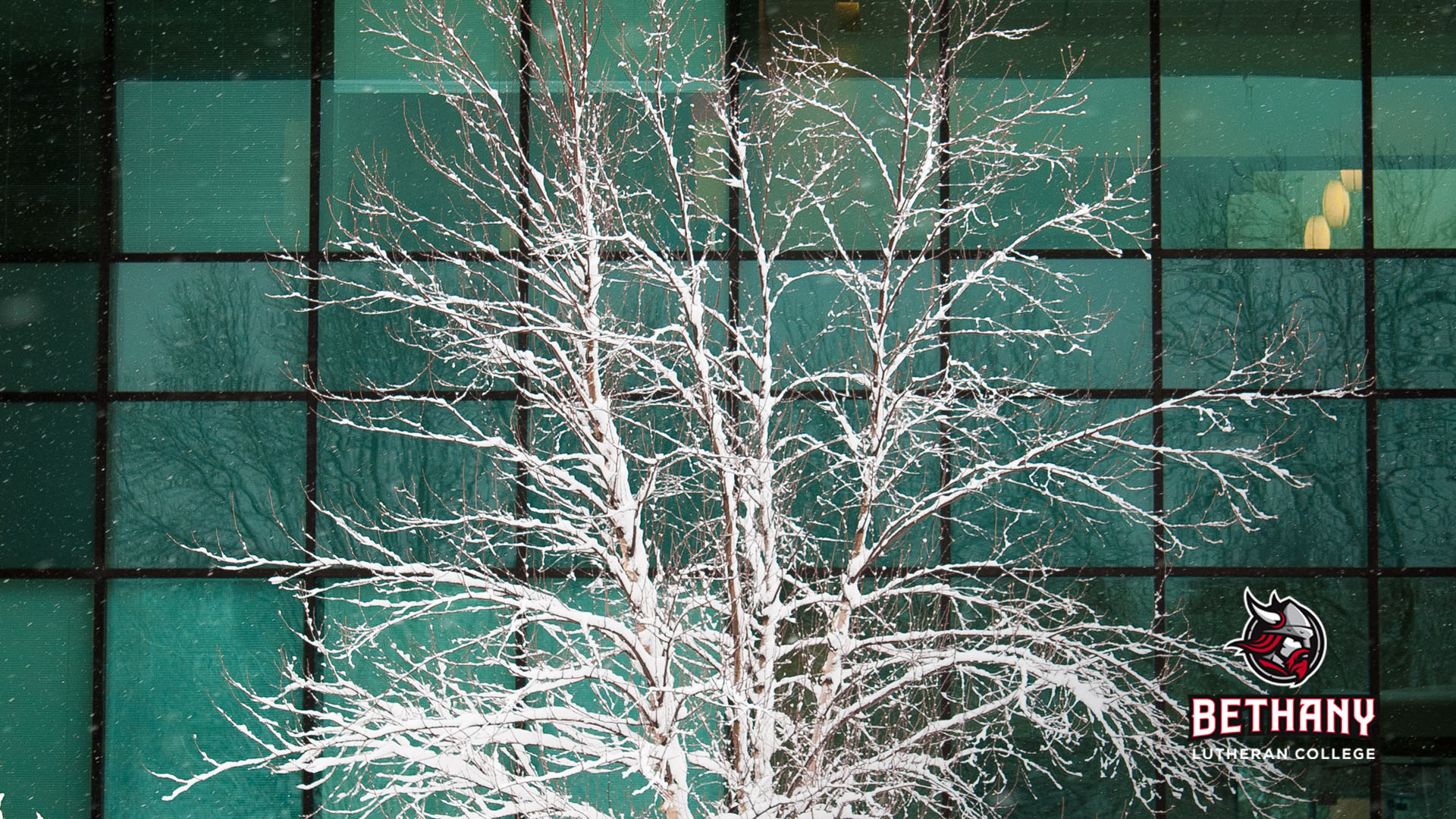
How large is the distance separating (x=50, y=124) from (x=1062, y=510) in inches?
287

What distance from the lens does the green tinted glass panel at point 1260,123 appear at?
829 centimetres

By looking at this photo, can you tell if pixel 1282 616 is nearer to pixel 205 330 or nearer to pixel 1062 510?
pixel 1062 510

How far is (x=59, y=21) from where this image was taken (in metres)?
8.48

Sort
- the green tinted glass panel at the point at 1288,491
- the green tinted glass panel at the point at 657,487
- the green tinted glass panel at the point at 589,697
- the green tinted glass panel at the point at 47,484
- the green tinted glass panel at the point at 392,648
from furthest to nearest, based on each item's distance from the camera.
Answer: the green tinted glass panel at the point at 47,484 < the green tinted glass panel at the point at 1288,491 < the green tinted glass panel at the point at 392,648 < the green tinted glass panel at the point at 589,697 < the green tinted glass panel at the point at 657,487

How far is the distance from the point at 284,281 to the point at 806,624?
4.14 meters

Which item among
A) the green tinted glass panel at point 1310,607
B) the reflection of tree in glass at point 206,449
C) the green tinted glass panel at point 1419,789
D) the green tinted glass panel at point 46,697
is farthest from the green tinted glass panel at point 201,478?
the green tinted glass panel at point 1419,789

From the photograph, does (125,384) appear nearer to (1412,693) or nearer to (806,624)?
(806,624)

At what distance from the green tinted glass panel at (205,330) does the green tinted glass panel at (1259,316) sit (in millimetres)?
5893

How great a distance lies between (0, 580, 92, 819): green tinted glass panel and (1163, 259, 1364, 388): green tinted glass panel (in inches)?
294

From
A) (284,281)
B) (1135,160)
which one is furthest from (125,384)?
(1135,160)

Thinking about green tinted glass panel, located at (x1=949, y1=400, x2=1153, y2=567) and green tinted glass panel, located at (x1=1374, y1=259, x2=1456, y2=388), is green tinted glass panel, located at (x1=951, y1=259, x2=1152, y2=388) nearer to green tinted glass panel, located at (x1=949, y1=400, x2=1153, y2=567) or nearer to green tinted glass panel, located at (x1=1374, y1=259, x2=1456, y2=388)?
green tinted glass panel, located at (x1=949, y1=400, x2=1153, y2=567)

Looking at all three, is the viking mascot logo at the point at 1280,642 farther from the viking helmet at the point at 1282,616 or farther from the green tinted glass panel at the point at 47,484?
the green tinted glass panel at the point at 47,484

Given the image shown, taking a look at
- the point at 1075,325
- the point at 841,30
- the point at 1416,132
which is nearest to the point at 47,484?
the point at 841,30

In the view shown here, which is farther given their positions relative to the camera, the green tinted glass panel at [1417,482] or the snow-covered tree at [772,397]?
the green tinted glass panel at [1417,482]
